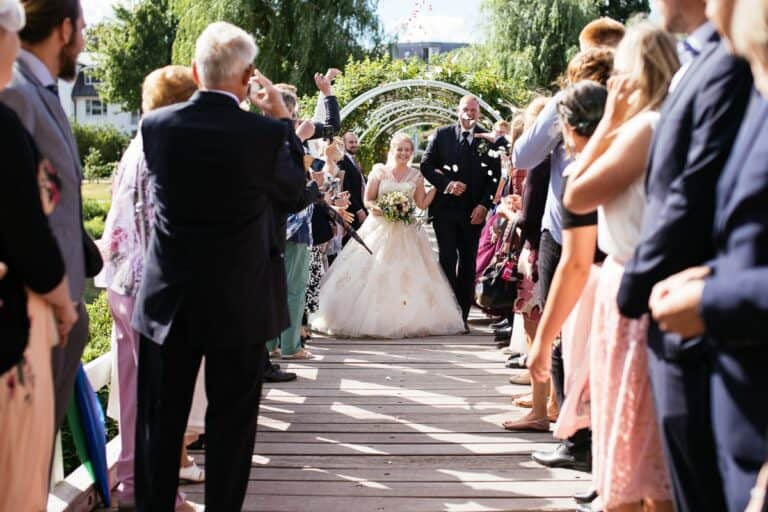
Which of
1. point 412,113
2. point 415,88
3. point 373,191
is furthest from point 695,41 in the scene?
point 412,113

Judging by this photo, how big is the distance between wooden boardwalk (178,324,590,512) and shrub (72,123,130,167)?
4894cm

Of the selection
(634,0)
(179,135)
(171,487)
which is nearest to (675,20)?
(179,135)

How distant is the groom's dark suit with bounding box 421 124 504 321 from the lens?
8719mm

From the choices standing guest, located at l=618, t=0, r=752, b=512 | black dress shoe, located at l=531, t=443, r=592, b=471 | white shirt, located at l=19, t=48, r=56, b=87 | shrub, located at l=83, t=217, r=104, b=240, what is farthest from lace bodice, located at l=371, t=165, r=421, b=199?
shrub, located at l=83, t=217, r=104, b=240

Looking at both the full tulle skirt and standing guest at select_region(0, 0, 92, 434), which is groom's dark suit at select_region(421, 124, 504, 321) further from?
standing guest at select_region(0, 0, 92, 434)

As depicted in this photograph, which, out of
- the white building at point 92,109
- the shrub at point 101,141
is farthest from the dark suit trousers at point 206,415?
the white building at point 92,109

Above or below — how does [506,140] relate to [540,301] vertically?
above

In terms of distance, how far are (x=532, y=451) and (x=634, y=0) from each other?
37.9m

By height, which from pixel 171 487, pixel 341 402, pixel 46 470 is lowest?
pixel 341 402

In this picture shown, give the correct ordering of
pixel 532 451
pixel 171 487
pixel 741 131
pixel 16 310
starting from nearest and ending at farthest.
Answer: pixel 741 131 → pixel 16 310 → pixel 171 487 → pixel 532 451

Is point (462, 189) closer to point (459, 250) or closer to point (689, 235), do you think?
point (459, 250)

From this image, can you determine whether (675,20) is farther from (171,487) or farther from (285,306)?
(171,487)

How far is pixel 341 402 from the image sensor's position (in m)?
5.88

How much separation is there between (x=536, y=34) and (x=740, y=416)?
103 feet
